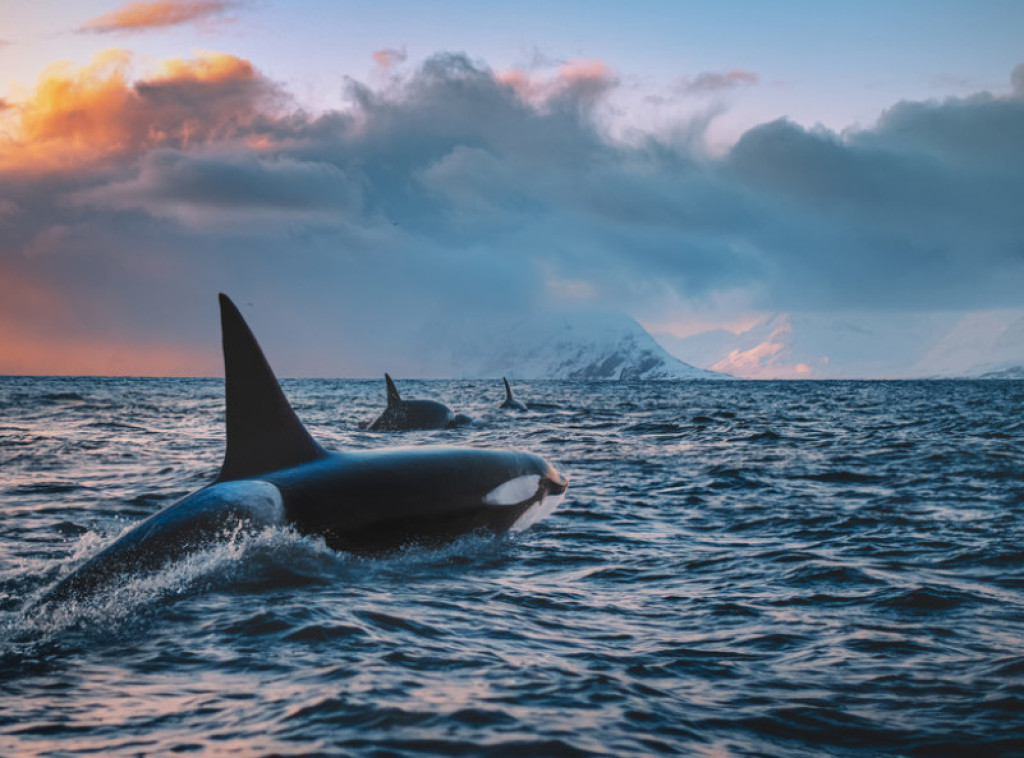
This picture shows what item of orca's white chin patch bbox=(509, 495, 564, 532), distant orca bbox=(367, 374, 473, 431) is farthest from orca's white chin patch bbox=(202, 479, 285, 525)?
distant orca bbox=(367, 374, 473, 431)

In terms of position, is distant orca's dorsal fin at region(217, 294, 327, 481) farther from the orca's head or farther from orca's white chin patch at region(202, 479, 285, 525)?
the orca's head

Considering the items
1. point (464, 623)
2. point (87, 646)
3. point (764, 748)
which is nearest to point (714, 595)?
point (464, 623)

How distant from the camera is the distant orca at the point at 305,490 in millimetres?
5957

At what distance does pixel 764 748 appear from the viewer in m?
3.54

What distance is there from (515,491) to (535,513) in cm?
63

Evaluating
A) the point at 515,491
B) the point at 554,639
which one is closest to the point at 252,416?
the point at 515,491

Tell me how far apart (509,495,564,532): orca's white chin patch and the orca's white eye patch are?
18 centimetres

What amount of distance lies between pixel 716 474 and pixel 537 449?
5.09 metres

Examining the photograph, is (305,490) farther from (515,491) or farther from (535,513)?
(535,513)

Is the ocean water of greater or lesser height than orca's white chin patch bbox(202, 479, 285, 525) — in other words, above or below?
below

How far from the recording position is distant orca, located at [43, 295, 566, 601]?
5957mm

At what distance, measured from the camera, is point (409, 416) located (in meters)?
25.1

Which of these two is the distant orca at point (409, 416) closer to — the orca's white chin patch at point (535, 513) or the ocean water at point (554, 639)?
the ocean water at point (554, 639)

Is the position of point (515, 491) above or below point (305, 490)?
below
